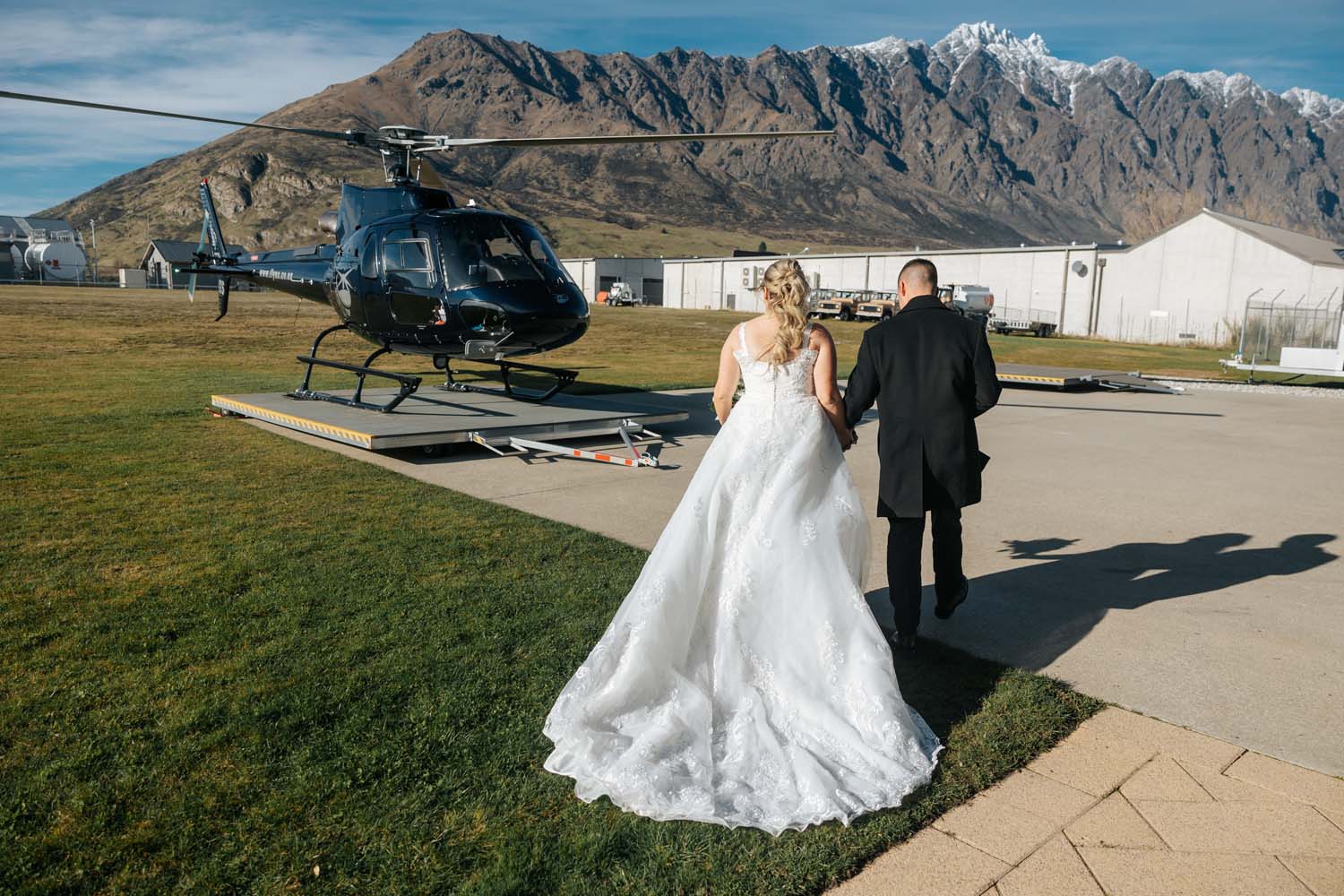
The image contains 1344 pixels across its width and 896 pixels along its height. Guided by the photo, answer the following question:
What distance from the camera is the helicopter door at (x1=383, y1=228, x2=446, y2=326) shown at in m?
10.8

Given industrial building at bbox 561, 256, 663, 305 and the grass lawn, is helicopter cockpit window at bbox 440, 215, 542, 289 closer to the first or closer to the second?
the grass lawn

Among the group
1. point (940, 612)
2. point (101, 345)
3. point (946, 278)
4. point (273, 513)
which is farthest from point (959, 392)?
point (946, 278)

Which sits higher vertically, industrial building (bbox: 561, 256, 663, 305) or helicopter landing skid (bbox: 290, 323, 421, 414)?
industrial building (bbox: 561, 256, 663, 305)

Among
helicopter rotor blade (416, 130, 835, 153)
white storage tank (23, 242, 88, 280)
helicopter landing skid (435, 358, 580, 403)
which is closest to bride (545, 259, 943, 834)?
helicopter rotor blade (416, 130, 835, 153)

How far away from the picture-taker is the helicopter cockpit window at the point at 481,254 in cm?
1062

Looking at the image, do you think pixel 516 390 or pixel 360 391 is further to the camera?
pixel 516 390

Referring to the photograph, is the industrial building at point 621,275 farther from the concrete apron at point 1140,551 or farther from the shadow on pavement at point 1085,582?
the shadow on pavement at point 1085,582

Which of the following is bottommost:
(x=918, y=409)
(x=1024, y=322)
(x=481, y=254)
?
(x=918, y=409)

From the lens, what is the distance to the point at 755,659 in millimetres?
3797

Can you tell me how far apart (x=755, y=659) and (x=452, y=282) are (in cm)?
799

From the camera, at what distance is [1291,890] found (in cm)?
284

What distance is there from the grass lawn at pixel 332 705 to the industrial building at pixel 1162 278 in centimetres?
2881

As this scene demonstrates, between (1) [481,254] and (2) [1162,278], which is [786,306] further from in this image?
(2) [1162,278]

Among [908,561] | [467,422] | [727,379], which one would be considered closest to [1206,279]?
[467,422]
